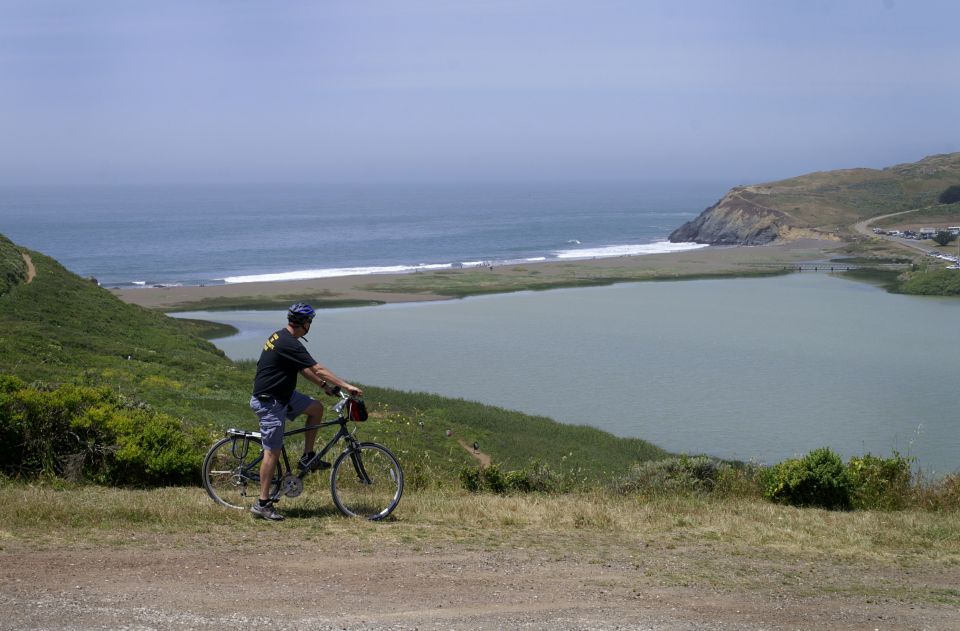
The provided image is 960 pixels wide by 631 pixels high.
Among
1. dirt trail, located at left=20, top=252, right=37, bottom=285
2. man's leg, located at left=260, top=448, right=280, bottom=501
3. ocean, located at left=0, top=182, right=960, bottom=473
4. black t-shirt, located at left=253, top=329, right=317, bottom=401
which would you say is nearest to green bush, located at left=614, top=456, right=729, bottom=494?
ocean, located at left=0, top=182, right=960, bottom=473

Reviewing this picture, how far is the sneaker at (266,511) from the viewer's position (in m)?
8.02

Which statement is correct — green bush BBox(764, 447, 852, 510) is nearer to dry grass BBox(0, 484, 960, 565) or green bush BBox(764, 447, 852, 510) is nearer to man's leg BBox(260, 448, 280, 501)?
dry grass BBox(0, 484, 960, 565)

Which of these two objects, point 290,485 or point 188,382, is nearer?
point 290,485

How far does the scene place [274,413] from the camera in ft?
26.3

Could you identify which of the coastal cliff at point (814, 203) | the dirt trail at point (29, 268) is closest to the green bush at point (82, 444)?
the dirt trail at point (29, 268)

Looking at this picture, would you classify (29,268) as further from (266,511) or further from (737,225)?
(737,225)

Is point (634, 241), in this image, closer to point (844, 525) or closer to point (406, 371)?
point (406, 371)

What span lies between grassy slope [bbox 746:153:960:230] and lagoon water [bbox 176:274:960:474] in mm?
53318

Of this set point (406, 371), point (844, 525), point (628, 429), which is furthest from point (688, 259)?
point (844, 525)

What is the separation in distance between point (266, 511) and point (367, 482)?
1.00 m

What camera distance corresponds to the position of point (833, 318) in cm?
5038

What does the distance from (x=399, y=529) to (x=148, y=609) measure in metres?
2.63

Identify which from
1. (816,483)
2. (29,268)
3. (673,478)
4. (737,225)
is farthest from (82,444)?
(737,225)

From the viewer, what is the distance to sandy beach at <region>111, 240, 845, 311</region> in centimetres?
5884
